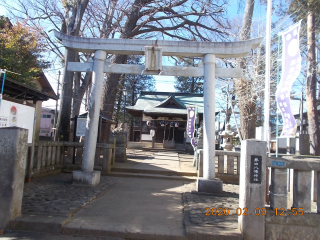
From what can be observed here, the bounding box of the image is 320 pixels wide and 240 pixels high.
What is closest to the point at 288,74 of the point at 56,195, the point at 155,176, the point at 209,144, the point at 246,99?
the point at 209,144

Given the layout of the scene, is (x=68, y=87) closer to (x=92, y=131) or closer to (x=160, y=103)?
(x=92, y=131)

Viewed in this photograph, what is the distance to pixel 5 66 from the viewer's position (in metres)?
9.62

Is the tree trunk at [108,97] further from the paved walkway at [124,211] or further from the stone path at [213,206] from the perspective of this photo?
the stone path at [213,206]

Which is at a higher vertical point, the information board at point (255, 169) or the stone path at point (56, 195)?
the information board at point (255, 169)

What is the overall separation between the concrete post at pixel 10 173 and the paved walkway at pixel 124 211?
0.64 ft

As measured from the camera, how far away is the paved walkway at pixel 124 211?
3.80m

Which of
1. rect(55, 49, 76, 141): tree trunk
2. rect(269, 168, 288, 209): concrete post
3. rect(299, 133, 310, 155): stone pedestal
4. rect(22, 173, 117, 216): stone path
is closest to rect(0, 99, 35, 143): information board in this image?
rect(22, 173, 117, 216): stone path

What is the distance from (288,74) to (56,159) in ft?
25.5

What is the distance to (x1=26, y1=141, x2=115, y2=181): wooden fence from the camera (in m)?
7.04

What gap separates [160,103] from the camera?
72.3 ft

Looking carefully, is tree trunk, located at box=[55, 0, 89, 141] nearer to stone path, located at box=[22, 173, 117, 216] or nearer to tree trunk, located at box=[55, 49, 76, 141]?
tree trunk, located at box=[55, 49, 76, 141]

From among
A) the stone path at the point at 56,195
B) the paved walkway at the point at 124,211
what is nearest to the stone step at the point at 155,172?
the stone path at the point at 56,195

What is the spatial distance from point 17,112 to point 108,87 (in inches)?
285

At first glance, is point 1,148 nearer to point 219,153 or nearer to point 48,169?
point 48,169
